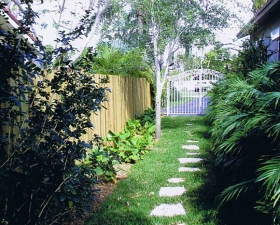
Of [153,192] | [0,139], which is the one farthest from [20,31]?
[153,192]

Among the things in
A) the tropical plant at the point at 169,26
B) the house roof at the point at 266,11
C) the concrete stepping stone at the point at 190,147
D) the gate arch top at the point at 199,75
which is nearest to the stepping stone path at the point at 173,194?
the concrete stepping stone at the point at 190,147

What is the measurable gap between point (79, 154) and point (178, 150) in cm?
420

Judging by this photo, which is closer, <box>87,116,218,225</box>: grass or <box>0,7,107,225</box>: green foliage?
<box>0,7,107,225</box>: green foliage

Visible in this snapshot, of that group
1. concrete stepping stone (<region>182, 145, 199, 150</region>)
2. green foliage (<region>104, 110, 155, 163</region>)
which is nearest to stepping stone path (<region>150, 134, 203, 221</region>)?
green foliage (<region>104, 110, 155, 163</region>)

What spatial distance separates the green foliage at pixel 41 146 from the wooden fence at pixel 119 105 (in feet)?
8.82

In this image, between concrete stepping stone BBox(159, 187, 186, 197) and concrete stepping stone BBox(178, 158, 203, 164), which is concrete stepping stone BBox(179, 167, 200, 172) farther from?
concrete stepping stone BBox(159, 187, 186, 197)

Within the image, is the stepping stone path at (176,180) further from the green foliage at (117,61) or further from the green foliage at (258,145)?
the green foliage at (117,61)

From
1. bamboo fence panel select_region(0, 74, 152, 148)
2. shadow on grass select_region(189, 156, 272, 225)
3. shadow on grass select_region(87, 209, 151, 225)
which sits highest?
bamboo fence panel select_region(0, 74, 152, 148)

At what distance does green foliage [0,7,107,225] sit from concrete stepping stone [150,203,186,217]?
938mm

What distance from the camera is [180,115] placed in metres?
13.7

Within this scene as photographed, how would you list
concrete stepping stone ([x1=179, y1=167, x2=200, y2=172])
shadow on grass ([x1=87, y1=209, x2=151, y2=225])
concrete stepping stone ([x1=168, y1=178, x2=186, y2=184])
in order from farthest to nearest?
concrete stepping stone ([x1=179, y1=167, x2=200, y2=172]), concrete stepping stone ([x1=168, y1=178, x2=186, y2=184]), shadow on grass ([x1=87, y1=209, x2=151, y2=225])

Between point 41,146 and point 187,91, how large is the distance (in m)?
12.0

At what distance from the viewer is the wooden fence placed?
6.26m

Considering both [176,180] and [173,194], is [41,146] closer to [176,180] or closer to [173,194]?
[173,194]
